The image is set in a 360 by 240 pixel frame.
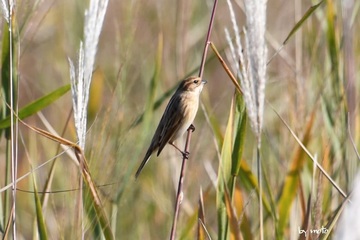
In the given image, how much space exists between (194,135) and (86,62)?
239cm

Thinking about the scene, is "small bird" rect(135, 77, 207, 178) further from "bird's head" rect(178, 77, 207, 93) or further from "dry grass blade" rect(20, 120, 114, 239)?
"dry grass blade" rect(20, 120, 114, 239)

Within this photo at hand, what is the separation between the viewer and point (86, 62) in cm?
146

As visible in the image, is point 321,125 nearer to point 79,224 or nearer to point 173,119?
point 173,119

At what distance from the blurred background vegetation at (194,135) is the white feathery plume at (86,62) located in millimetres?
175

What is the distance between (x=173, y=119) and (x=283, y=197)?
61cm

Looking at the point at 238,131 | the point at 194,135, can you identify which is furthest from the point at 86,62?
the point at 194,135

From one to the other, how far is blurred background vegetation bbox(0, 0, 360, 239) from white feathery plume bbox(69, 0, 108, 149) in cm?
17

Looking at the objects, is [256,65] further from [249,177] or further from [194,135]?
[194,135]

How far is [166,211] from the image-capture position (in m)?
3.02

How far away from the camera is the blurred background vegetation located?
2045 mm

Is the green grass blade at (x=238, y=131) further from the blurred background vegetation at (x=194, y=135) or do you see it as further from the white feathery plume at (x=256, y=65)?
the white feathery plume at (x=256, y=65)

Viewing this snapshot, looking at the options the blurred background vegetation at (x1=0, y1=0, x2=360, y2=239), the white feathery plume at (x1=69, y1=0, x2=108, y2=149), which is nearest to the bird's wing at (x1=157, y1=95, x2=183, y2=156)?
the blurred background vegetation at (x1=0, y1=0, x2=360, y2=239)

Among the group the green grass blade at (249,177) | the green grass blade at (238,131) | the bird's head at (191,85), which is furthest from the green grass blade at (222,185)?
the bird's head at (191,85)

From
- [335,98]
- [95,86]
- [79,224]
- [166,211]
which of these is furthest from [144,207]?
[79,224]
